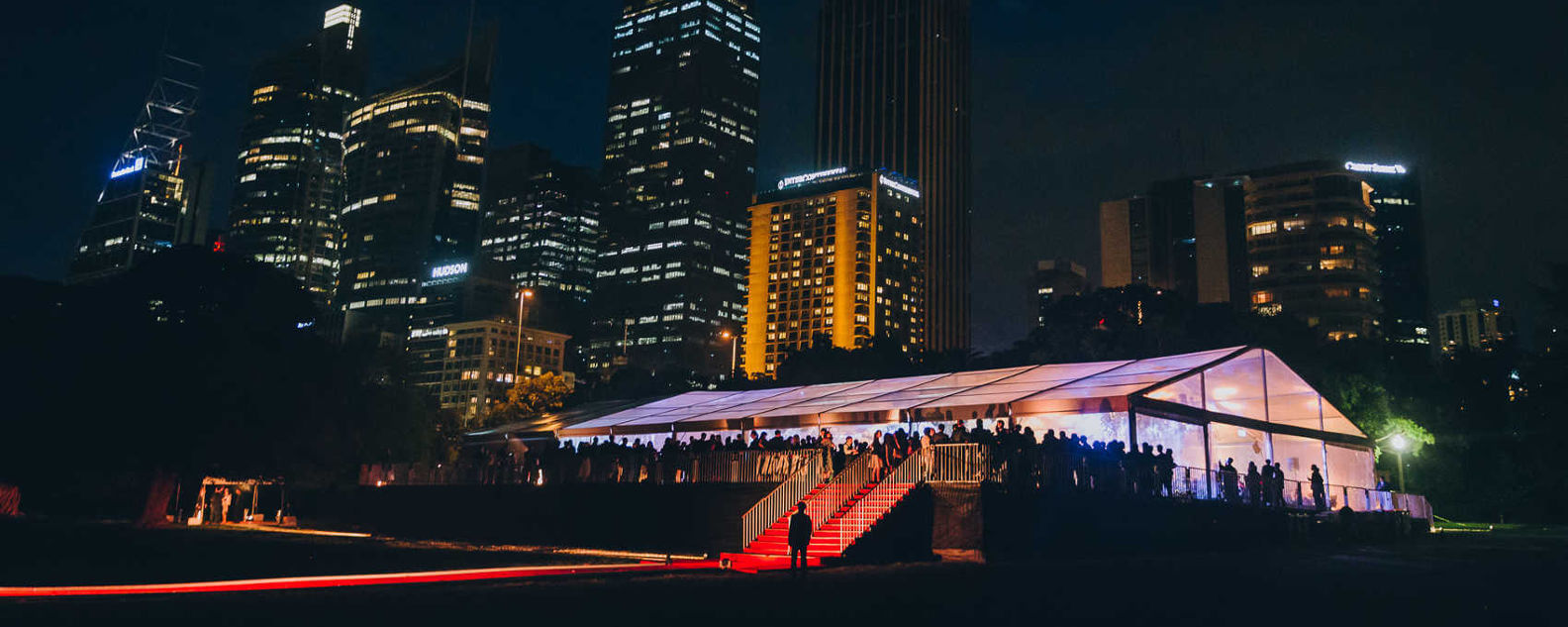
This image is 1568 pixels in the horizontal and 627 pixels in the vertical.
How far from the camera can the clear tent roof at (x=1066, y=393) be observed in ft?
89.4

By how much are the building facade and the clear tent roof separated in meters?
149

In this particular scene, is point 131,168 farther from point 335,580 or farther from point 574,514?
point 335,580

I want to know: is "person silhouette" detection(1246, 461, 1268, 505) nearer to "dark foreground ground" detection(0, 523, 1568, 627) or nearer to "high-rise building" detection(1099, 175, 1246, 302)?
"dark foreground ground" detection(0, 523, 1568, 627)

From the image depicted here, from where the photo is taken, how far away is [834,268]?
190 metres

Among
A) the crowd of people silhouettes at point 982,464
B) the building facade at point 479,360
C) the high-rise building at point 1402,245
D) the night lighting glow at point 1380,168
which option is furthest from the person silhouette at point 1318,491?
the night lighting glow at point 1380,168

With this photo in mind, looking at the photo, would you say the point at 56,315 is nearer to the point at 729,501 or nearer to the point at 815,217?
the point at 729,501

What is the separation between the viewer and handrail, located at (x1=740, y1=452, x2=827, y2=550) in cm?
2180

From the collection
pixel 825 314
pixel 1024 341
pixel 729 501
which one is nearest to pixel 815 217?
pixel 825 314

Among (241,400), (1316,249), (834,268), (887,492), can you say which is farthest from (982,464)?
(834,268)

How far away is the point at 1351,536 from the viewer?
28.8 metres

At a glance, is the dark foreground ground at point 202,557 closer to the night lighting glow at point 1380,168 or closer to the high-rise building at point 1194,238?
the high-rise building at point 1194,238

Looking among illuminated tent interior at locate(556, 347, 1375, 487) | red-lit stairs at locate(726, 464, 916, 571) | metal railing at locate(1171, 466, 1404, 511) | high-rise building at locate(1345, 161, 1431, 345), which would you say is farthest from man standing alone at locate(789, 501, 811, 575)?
high-rise building at locate(1345, 161, 1431, 345)

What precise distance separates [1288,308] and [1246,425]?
13212 centimetres

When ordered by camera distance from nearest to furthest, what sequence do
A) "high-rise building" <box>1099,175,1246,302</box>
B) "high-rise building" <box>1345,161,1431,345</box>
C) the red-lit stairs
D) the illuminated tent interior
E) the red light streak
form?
the red light streak
the red-lit stairs
the illuminated tent interior
"high-rise building" <box>1099,175,1246,302</box>
"high-rise building" <box>1345,161,1431,345</box>
